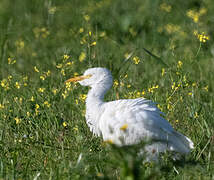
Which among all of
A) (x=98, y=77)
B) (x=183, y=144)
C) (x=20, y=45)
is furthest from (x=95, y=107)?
(x=20, y=45)

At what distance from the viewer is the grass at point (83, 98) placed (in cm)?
344

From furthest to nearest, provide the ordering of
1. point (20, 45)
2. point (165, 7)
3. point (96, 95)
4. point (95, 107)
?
point (165, 7) → point (20, 45) → point (96, 95) → point (95, 107)

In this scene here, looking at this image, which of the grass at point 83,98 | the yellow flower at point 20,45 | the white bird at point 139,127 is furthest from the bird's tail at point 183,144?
the yellow flower at point 20,45

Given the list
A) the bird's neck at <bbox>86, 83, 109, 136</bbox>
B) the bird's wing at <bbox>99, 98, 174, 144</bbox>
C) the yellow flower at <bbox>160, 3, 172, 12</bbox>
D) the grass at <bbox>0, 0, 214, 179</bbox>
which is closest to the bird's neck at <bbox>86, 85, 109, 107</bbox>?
the bird's neck at <bbox>86, 83, 109, 136</bbox>

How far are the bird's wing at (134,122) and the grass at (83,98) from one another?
195 mm

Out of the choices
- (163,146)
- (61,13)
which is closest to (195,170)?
(163,146)

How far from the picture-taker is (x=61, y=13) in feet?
27.9

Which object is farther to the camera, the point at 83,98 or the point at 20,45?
the point at 20,45

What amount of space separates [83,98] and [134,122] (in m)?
0.83

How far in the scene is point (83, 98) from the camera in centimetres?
445

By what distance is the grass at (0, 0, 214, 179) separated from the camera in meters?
3.44

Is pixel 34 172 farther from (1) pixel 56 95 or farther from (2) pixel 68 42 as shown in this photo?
(2) pixel 68 42

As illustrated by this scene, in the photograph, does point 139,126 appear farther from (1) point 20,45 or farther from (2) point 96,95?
(1) point 20,45

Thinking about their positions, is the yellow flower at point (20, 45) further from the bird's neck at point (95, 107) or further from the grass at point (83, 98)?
the bird's neck at point (95, 107)
